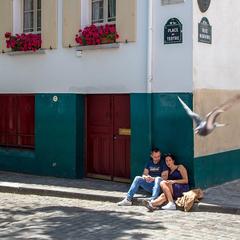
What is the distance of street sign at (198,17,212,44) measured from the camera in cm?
1041

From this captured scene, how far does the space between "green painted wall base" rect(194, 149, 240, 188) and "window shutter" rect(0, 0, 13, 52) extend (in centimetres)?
551

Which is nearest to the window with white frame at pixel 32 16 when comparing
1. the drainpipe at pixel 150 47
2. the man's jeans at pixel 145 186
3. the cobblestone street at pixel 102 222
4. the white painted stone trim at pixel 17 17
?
the white painted stone trim at pixel 17 17

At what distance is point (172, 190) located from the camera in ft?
32.2

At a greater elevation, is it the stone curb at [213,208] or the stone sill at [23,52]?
the stone sill at [23,52]

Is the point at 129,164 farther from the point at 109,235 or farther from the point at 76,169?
the point at 109,235

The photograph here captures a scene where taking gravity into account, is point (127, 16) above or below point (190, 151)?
above

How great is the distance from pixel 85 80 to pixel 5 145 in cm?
311

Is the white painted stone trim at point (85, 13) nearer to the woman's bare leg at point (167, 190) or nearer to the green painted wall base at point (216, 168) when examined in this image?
the green painted wall base at point (216, 168)

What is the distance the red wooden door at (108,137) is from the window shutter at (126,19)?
4.05 ft

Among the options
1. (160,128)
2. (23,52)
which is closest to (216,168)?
(160,128)

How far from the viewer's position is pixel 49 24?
1230cm

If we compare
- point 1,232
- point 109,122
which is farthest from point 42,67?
point 1,232

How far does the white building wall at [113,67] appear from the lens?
34.1ft

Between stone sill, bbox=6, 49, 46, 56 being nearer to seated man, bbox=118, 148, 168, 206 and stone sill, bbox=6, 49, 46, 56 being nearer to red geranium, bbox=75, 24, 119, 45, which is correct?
red geranium, bbox=75, 24, 119, 45
